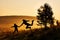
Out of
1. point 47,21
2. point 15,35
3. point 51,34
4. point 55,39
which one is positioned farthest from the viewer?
point 47,21

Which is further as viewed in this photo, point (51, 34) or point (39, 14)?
point (39, 14)

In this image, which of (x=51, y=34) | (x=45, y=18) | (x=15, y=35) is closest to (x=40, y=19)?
(x=45, y=18)

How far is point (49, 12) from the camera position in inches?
2603

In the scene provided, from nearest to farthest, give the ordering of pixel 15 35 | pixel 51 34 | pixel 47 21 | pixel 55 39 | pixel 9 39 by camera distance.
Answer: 1. pixel 55 39
2. pixel 51 34
3. pixel 9 39
4. pixel 15 35
5. pixel 47 21

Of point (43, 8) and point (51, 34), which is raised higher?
point (43, 8)

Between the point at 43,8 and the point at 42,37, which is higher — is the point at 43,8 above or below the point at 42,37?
above

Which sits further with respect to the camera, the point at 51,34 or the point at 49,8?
the point at 49,8

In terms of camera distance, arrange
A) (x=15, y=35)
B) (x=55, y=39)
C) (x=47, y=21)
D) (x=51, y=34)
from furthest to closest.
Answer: (x=47, y=21)
(x=15, y=35)
(x=51, y=34)
(x=55, y=39)

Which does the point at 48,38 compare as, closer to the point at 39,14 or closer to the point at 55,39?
the point at 55,39

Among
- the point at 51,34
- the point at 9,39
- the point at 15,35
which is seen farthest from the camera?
the point at 15,35

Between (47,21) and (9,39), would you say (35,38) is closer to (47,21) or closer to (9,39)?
(9,39)

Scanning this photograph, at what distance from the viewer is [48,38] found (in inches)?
1323

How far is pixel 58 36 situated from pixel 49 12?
3265 cm

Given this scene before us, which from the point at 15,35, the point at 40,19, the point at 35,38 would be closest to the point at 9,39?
the point at 15,35
